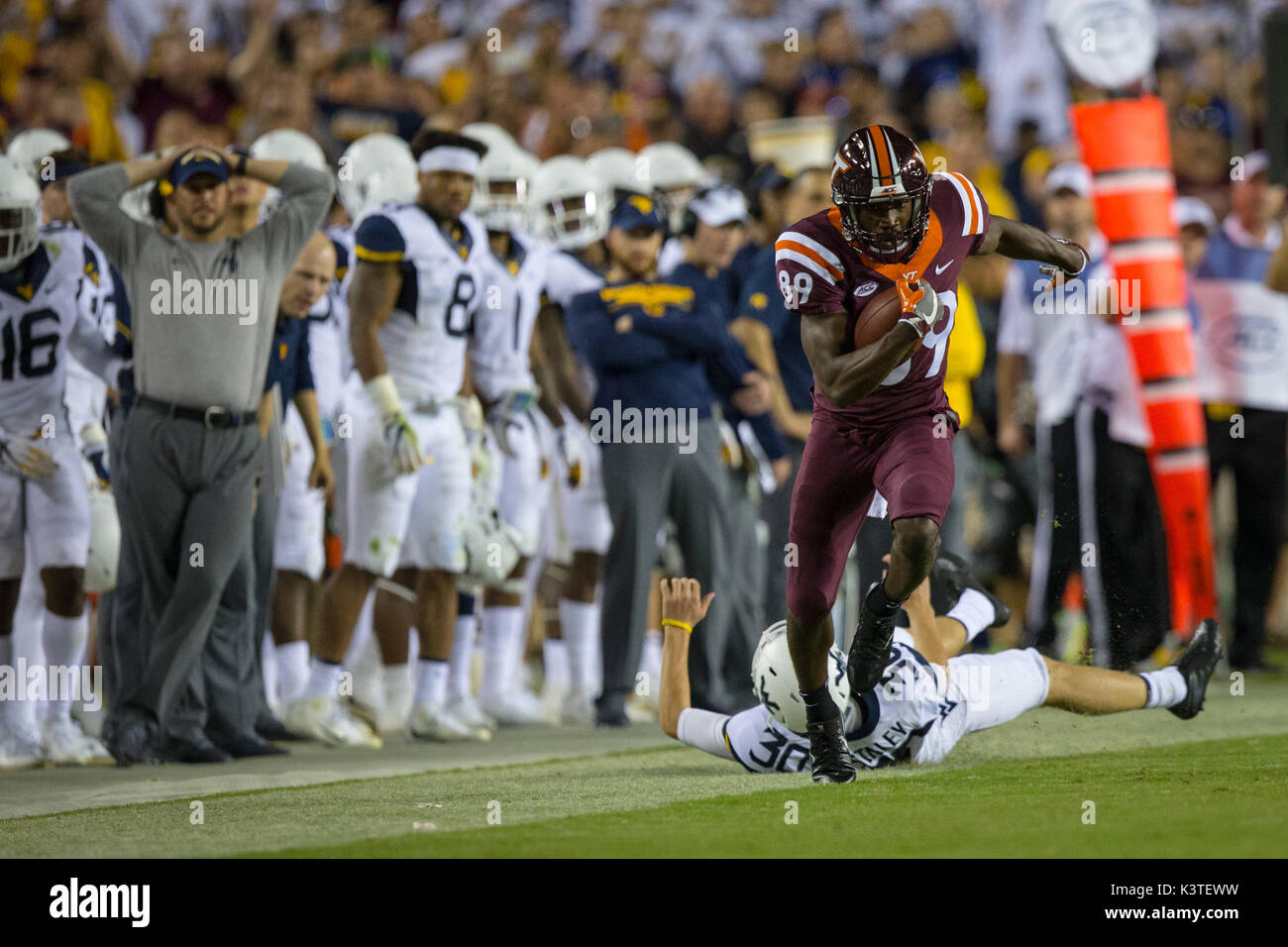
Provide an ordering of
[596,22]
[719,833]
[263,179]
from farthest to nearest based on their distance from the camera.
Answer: [596,22], [263,179], [719,833]

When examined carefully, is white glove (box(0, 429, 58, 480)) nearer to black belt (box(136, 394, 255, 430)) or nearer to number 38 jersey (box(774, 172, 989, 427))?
black belt (box(136, 394, 255, 430))

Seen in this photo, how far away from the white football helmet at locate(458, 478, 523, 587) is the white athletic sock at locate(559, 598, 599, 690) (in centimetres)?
97

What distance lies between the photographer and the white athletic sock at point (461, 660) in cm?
924

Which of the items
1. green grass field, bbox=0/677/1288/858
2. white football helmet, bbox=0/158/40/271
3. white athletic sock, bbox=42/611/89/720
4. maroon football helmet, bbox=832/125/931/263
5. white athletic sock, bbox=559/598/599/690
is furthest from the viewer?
white athletic sock, bbox=559/598/599/690

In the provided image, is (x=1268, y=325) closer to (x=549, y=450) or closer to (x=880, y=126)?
(x=549, y=450)

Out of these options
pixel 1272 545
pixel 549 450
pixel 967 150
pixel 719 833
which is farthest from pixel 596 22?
pixel 719 833

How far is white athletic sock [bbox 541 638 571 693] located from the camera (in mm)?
10203

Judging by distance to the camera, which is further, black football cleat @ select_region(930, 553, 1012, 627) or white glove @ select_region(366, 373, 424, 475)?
white glove @ select_region(366, 373, 424, 475)

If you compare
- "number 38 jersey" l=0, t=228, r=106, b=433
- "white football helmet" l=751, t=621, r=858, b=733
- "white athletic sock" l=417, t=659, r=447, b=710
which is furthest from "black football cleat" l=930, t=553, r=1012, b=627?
"number 38 jersey" l=0, t=228, r=106, b=433

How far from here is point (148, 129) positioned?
12484mm

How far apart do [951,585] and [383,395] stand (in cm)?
269

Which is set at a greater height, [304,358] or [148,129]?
[148,129]

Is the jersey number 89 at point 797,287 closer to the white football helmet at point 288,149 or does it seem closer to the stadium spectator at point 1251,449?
the white football helmet at point 288,149
